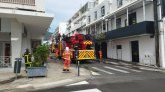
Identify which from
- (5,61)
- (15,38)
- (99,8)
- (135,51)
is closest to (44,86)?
(15,38)

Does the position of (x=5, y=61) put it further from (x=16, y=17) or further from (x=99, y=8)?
(x=99, y=8)

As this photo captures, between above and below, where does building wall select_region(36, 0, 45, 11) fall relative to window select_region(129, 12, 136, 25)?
below

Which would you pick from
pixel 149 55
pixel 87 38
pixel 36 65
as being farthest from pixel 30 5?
pixel 149 55

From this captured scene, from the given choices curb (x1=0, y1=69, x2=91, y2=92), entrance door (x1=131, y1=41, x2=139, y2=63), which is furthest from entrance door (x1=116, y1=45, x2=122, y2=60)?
curb (x1=0, y1=69, x2=91, y2=92)

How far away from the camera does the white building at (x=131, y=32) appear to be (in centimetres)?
2436

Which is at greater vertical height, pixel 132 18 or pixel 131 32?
pixel 132 18

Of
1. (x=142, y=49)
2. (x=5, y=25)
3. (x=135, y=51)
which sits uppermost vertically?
(x=5, y=25)

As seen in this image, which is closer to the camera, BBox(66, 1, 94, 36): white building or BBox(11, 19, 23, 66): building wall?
BBox(11, 19, 23, 66): building wall

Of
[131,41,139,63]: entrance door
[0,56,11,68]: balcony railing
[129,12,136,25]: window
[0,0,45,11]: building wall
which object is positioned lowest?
[0,56,11,68]: balcony railing

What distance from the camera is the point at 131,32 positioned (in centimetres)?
2606

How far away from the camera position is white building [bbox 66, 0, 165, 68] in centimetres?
2436

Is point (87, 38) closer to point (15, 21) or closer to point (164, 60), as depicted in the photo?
point (164, 60)

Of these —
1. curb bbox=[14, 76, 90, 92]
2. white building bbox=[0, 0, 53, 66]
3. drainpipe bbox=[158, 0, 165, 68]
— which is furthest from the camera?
drainpipe bbox=[158, 0, 165, 68]

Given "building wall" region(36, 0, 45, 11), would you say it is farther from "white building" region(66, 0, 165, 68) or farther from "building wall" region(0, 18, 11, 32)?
"white building" region(66, 0, 165, 68)
